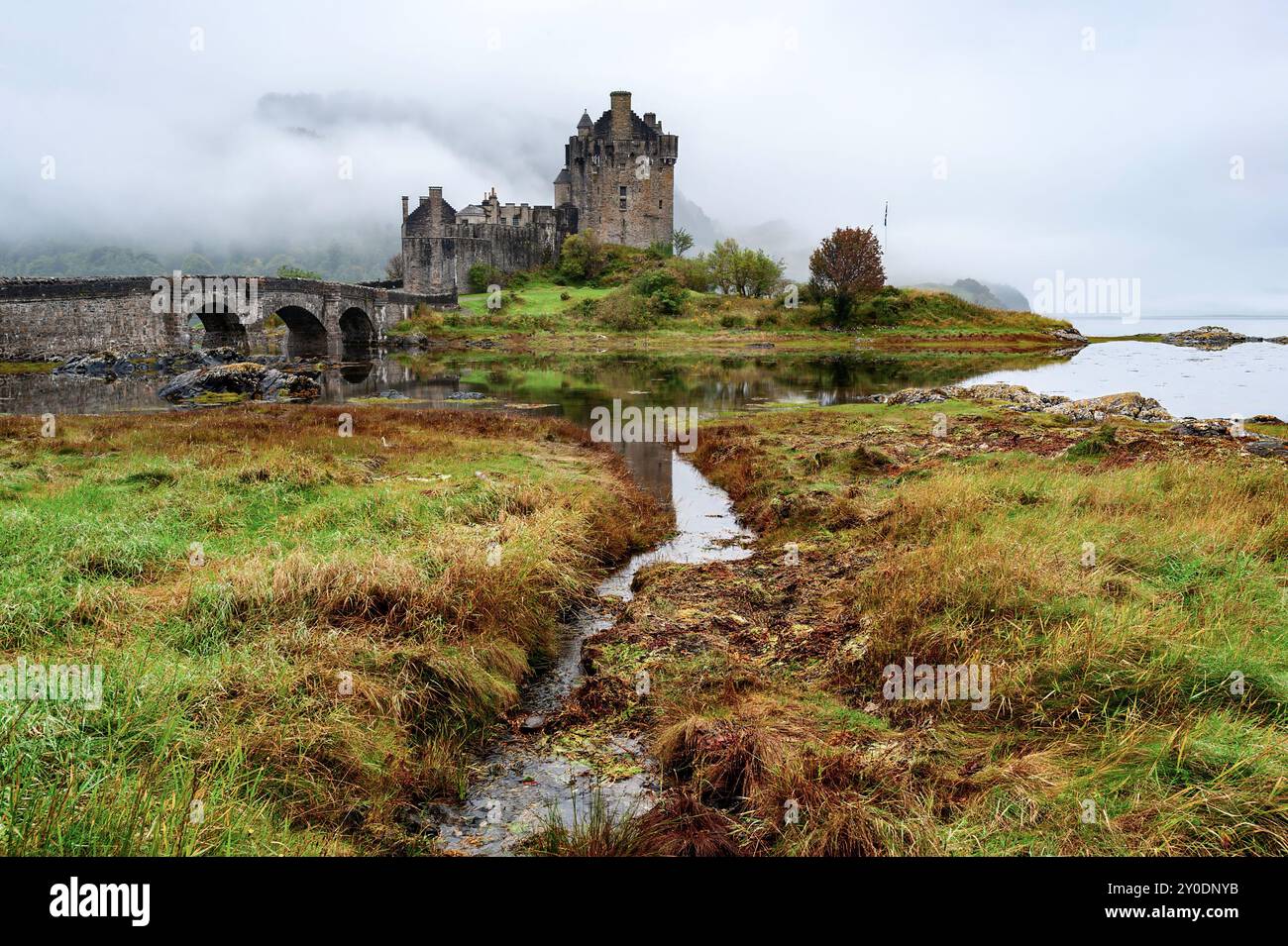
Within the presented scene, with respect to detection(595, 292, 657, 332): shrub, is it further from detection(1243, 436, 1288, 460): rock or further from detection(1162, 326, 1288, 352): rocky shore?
detection(1162, 326, 1288, 352): rocky shore

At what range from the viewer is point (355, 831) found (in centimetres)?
551

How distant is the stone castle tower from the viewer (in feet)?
337

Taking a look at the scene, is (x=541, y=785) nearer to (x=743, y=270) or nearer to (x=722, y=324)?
(x=722, y=324)

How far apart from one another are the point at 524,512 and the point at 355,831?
26.1ft

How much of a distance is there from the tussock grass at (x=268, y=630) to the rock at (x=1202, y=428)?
48.9 ft

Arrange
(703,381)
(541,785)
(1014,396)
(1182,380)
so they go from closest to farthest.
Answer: (541,785) → (1014,396) → (703,381) → (1182,380)

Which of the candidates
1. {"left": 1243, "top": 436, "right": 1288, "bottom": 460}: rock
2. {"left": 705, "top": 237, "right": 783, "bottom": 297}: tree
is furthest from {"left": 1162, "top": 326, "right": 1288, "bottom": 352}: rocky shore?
{"left": 1243, "top": 436, "right": 1288, "bottom": 460}: rock

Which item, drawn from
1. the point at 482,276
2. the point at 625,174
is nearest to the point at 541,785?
the point at 482,276

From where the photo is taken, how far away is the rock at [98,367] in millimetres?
45344

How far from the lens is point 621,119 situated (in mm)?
102062

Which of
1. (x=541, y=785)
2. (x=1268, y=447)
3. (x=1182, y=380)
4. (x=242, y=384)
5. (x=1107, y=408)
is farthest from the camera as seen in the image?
(x=1182, y=380)

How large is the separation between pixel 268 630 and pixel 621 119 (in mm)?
106021
